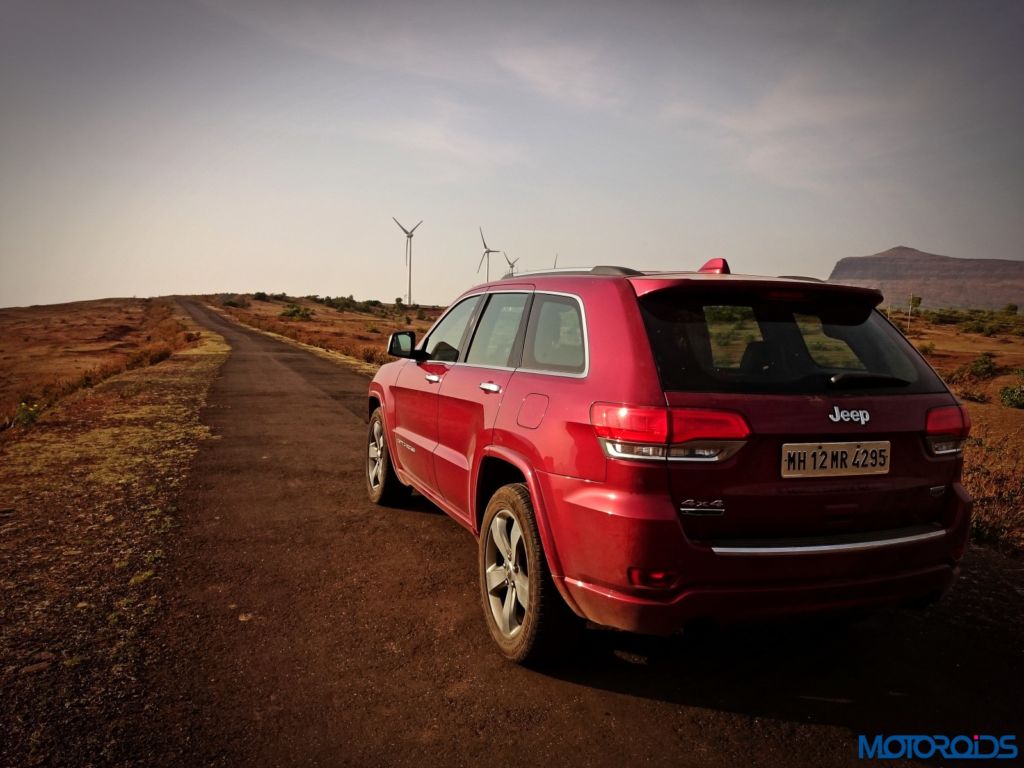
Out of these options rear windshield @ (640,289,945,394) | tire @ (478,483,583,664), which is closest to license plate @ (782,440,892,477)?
rear windshield @ (640,289,945,394)

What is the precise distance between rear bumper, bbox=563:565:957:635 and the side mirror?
2645mm

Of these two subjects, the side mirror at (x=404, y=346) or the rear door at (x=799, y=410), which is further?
the side mirror at (x=404, y=346)

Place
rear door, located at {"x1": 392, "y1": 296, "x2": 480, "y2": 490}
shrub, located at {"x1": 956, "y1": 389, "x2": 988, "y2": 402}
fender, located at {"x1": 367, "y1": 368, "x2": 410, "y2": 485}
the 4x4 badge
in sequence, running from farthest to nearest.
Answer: shrub, located at {"x1": 956, "y1": 389, "x2": 988, "y2": 402} → fender, located at {"x1": 367, "y1": 368, "x2": 410, "y2": 485} → rear door, located at {"x1": 392, "y1": 296, "x2": 480, "y2": 490} → the 4x4 badge

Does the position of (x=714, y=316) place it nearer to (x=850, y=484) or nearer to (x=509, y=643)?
(x=850, y=484)

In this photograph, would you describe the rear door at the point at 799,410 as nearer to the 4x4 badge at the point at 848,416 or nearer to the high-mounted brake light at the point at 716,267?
the 4x4 badge at the point at 848,416

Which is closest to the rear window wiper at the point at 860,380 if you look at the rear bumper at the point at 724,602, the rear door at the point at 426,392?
the rear bumper at the point at 724,602

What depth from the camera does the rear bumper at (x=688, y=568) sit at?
2635mm

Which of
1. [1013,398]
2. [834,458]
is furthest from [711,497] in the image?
[1013,398]

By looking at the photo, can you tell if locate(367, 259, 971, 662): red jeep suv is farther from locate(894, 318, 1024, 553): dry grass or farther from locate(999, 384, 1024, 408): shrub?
locate(999, 384, 1024, 408): shrub

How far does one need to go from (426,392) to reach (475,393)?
0.92 meters

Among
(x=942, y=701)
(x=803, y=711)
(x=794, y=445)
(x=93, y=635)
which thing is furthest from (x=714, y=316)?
(x=93, y=635)

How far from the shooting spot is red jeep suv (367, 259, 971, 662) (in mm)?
2652

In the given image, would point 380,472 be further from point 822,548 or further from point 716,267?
point 822,548

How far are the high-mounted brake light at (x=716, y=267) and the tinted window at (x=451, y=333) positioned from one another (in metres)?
1.55
